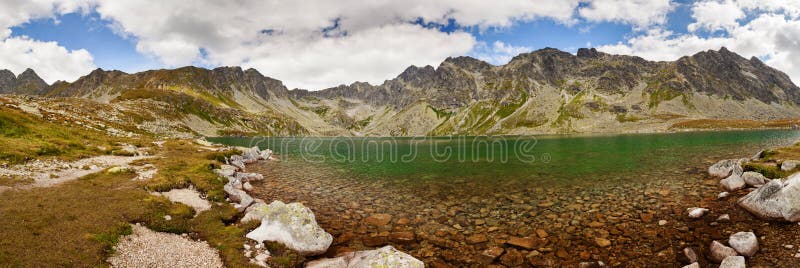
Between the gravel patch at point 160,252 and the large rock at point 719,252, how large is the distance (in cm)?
2207

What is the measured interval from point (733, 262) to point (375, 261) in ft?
47.5

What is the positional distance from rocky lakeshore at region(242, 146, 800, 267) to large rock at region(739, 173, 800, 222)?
469 millimetres

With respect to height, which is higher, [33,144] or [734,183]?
[33,144]

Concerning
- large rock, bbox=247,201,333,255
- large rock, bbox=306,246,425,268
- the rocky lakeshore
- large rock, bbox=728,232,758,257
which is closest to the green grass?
the rocky lakeshore

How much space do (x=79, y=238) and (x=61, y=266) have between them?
97.1 inches

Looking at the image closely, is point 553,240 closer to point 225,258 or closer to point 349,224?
point 349,224

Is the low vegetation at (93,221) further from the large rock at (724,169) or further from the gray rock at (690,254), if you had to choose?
the large rock at (724,169)

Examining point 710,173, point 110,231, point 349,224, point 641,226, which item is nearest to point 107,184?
point 110,231

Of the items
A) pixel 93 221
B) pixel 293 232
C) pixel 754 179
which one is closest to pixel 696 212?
pixel 754 179

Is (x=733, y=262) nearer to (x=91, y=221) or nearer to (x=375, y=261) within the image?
(x=375, y=261)

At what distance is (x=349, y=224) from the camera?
23.8m

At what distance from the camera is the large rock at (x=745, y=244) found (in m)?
15.0

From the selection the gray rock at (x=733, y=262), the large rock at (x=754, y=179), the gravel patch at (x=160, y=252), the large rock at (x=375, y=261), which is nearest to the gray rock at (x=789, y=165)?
the large rock at (x=754, y=179)

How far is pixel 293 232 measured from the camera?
18172mm
